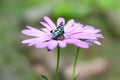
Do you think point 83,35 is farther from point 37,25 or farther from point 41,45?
point 37,25

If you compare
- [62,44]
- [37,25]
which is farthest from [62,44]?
[37,25]

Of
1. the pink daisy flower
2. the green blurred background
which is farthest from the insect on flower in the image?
the green blurred background

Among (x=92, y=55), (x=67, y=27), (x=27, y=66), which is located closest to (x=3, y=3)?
(x=92, y=55)

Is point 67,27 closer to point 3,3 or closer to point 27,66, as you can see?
point 27,66

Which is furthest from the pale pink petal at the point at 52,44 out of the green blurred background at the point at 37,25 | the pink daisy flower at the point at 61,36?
→ the green blurred background at the point at 37,25

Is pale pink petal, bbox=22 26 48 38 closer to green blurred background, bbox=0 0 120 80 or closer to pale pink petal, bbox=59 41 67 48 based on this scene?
pale pink petal, bbox=59 41 67 48
